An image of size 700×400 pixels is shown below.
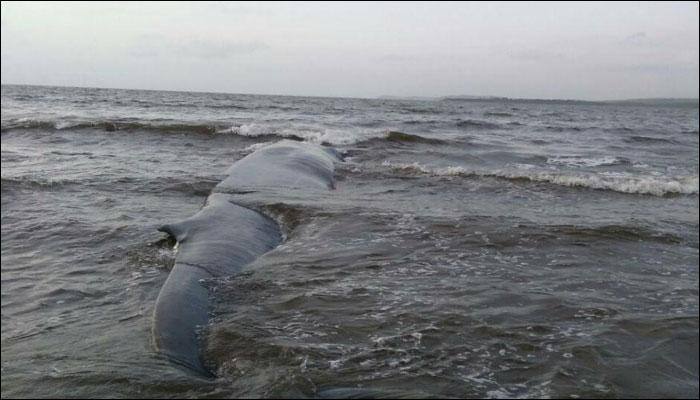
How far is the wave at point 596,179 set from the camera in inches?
383

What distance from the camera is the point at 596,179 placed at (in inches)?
421

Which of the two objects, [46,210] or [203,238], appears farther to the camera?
[46,210]

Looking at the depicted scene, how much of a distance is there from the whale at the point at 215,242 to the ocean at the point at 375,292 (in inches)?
4.5

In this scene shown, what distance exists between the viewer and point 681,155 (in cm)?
1647

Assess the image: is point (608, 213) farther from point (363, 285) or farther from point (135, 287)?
point (135, 287)

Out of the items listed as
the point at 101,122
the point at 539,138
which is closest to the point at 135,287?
the point at 101,122

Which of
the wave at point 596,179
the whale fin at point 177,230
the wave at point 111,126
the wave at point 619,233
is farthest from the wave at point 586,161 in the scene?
the wave at point 111,126

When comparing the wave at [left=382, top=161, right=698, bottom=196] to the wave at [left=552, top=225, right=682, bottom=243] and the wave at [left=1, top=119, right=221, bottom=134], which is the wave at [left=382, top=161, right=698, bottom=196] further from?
the wave at [left=1, top=119, right=221, bottom=134]

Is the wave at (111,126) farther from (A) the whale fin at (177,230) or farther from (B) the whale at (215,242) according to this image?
(A) the whale fin at (177,230)

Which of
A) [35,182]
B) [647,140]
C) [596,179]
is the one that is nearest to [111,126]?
[35,182]

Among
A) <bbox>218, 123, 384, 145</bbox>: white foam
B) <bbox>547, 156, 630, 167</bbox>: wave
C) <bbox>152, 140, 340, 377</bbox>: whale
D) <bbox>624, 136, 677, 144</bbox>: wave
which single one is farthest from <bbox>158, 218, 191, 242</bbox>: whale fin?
<bbox>624, 136, 677, 144</bbox>: wave

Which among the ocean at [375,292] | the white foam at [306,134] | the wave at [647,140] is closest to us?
the ocean at [375,292]

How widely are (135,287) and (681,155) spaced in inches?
656

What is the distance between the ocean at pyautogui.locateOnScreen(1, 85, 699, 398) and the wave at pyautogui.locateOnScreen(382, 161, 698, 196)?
0.28 feet
